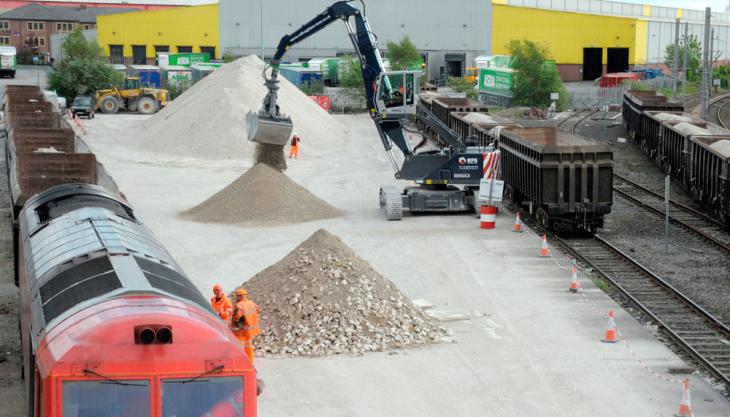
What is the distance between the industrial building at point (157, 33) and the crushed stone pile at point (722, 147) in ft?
251

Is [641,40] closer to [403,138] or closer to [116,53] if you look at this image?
[116,53]

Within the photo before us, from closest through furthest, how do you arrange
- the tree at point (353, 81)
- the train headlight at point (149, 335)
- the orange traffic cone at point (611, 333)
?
the train headlight at point (149, 335), the orange traffic cone at point (611, 333), the tree at point (353, 81)

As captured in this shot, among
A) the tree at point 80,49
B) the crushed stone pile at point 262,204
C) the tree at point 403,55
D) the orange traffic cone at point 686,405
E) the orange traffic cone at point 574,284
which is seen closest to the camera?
the orange traffic cone at point 686,405

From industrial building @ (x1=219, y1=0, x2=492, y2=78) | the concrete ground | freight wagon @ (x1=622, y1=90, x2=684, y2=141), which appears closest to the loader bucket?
the concrete ground

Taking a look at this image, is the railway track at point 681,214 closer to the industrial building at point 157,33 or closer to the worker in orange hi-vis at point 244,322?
the worker in orange hi-vis at point 244,322

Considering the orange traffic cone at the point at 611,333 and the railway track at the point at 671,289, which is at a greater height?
the orange traffic cone at the point at 611,333

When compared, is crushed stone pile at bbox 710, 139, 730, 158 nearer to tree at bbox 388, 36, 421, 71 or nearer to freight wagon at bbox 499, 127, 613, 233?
freight wagon at bbox 499, 127, 613, 233

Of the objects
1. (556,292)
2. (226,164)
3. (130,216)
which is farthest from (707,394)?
(226,164)

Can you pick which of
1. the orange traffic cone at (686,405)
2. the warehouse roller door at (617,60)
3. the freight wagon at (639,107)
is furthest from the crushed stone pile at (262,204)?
the warehouse roller door at (617,60)

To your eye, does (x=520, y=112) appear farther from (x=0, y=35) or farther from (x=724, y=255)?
(x=0, y=35)

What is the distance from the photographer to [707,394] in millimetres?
15453

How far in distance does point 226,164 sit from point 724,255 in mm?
25569

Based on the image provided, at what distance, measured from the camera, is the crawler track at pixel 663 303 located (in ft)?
57.6

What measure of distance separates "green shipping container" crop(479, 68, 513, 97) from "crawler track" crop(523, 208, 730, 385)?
46.0 m
